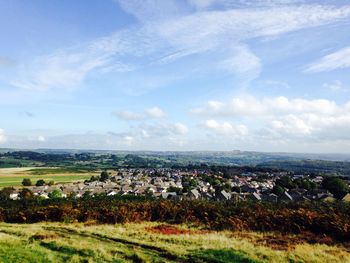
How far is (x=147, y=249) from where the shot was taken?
55.2 ft

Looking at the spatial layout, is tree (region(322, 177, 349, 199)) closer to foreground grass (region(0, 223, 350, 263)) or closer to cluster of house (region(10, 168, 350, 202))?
cluster of house (region(10, 168, 350, 202))

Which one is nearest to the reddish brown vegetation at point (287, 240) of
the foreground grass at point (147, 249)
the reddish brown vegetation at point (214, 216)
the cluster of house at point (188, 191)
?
the foreground grass at point (147, 249)

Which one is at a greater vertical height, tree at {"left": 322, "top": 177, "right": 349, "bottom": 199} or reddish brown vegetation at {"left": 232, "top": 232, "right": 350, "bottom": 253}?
reddish brown vegetation at {"left": 232, "top": 232, "right": 350, "bottom": 253}

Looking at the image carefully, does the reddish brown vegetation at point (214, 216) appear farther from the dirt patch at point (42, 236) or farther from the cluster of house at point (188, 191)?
the cluster of house at point (188, 191)

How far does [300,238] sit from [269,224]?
3872 millimetres

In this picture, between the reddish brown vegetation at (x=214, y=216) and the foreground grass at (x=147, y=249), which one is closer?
the foreground grass at (x=147, y=249)

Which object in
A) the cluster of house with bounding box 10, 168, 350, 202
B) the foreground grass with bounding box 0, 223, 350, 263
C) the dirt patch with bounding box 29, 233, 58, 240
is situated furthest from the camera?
the cluster of house with bounding box 10, 168, 350, 202

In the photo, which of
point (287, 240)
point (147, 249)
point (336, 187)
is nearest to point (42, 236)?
point (147, 249)

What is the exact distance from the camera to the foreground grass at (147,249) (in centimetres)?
1455

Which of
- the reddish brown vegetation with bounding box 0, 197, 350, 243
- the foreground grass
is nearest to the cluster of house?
the reddish brown vegetation with bounding box 0, 197, 350, 243

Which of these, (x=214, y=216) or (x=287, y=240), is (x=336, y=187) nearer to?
(x=214, y=216)

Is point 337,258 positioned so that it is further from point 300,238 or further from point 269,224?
point 269,224

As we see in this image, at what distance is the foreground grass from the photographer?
1455 centimetres

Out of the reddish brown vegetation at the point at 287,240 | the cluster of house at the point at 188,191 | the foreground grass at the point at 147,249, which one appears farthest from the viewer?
the cluster of house at the point at 188,191
